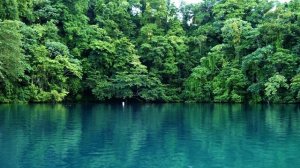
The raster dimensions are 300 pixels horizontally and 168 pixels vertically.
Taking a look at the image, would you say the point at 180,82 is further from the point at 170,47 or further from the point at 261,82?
the point at 261,82

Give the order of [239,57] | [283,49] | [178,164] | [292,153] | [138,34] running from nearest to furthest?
[178,164] < [292,153] < [283,49] < [239,57] < [138,34]

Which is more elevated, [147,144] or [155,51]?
[155,51]

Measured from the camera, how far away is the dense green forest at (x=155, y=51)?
41.1 m

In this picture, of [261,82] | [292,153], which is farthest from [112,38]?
[292,153]

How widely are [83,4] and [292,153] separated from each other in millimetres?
39785

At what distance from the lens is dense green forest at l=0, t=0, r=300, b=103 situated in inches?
1619

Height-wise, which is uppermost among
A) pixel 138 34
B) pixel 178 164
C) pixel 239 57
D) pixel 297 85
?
pixel 138 34

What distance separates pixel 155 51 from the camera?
48.0 meters

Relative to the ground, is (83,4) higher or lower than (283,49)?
higher

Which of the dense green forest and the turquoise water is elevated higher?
the dense green forest

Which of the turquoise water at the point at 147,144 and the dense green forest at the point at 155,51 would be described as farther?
the dense green forest at the point at 155,51

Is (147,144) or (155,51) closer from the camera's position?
(147,144)

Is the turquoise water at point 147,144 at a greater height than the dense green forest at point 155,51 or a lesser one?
lesser

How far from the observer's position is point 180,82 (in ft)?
160
